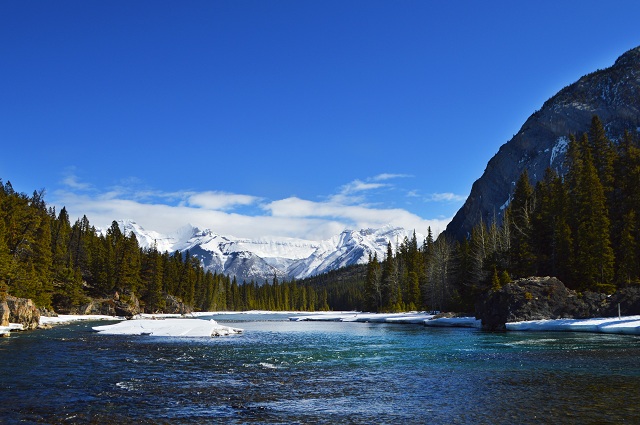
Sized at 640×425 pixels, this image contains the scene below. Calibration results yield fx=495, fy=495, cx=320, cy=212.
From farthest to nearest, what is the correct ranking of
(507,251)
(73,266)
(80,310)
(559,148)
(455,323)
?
(559,148), (73,266), (80,310), (507,251), (455,323)

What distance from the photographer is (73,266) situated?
11994 cm

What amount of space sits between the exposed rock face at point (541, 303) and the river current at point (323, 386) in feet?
75.6

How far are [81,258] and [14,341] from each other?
316 ft

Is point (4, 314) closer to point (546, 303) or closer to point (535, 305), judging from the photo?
point (535, 305)

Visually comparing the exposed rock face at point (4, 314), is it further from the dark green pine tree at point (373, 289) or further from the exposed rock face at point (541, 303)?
the dark green pine tree at point (373, 289)

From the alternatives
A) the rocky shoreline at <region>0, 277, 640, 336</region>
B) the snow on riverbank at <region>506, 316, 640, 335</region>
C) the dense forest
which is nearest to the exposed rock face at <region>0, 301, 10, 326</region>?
the rocky shoreline at <region>0, 277, 640, 336</region>

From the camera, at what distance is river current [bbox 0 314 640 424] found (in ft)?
49.3

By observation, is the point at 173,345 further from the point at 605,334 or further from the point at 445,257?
the point at 445,257

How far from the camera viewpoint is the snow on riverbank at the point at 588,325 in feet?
148

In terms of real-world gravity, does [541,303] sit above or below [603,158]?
below

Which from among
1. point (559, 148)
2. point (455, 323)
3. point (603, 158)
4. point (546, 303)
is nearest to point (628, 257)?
point (546, 303)

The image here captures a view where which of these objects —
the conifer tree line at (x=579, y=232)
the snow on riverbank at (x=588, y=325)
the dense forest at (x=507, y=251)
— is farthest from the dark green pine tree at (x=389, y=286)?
the snow on riverbank at (x=588, y=325)

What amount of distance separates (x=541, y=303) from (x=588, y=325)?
26.0 ft

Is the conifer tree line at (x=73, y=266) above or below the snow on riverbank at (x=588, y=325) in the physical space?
above
